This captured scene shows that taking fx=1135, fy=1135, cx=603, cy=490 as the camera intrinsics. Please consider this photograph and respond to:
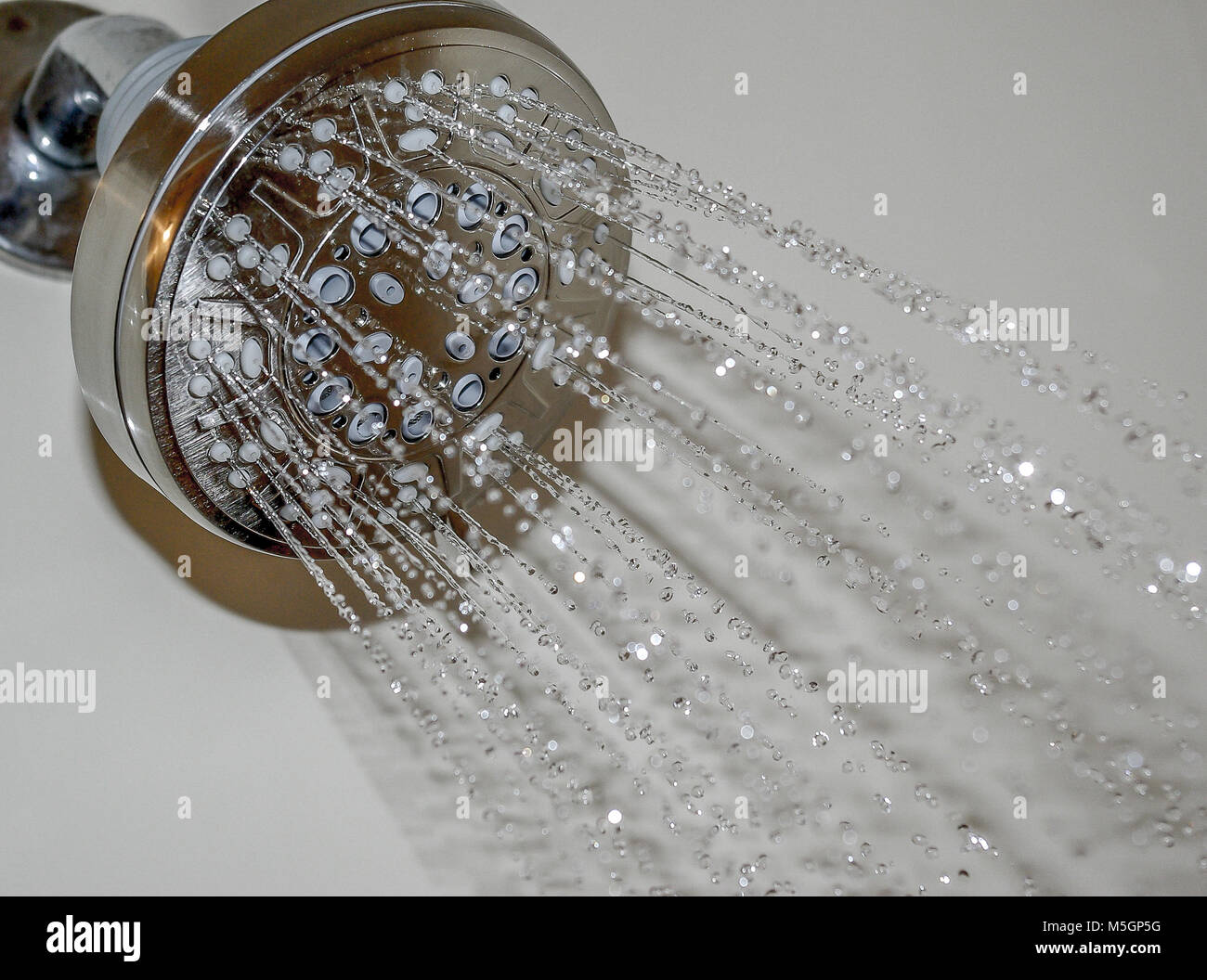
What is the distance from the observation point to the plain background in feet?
3.44

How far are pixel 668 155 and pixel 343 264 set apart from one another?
527mm

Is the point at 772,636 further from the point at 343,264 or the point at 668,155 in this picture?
the point at 343,264

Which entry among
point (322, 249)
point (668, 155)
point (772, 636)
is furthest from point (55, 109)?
point (772, 636)

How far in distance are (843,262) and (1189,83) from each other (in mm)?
679

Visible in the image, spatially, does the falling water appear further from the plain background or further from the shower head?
the shower head

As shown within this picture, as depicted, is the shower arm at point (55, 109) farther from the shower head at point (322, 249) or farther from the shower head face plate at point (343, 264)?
the shower head face plate at point (343, 264)

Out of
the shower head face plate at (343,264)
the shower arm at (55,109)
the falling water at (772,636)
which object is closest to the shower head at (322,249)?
the shower head face plate at (343,264)

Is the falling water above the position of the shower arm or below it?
below

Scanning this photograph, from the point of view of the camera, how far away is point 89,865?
1060 mm

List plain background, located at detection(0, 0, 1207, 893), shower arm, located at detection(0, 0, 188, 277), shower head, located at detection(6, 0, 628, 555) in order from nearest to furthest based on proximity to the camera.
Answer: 1. shower head, located at detection(6, 0, 628, 555)
2. shower arm, located at detection(0, 0, 188, 277)
3. plain background, located at detection(0, 0, 1207, 893)

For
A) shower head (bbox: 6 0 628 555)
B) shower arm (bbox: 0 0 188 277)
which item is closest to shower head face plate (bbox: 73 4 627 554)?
shower head (bbox: 6 0 628 555)

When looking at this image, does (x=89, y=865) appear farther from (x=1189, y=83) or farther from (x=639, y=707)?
(x=1189, y=83)

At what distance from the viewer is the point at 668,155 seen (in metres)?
1.08

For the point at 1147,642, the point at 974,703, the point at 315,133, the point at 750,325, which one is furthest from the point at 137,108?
the point at 1147,642
